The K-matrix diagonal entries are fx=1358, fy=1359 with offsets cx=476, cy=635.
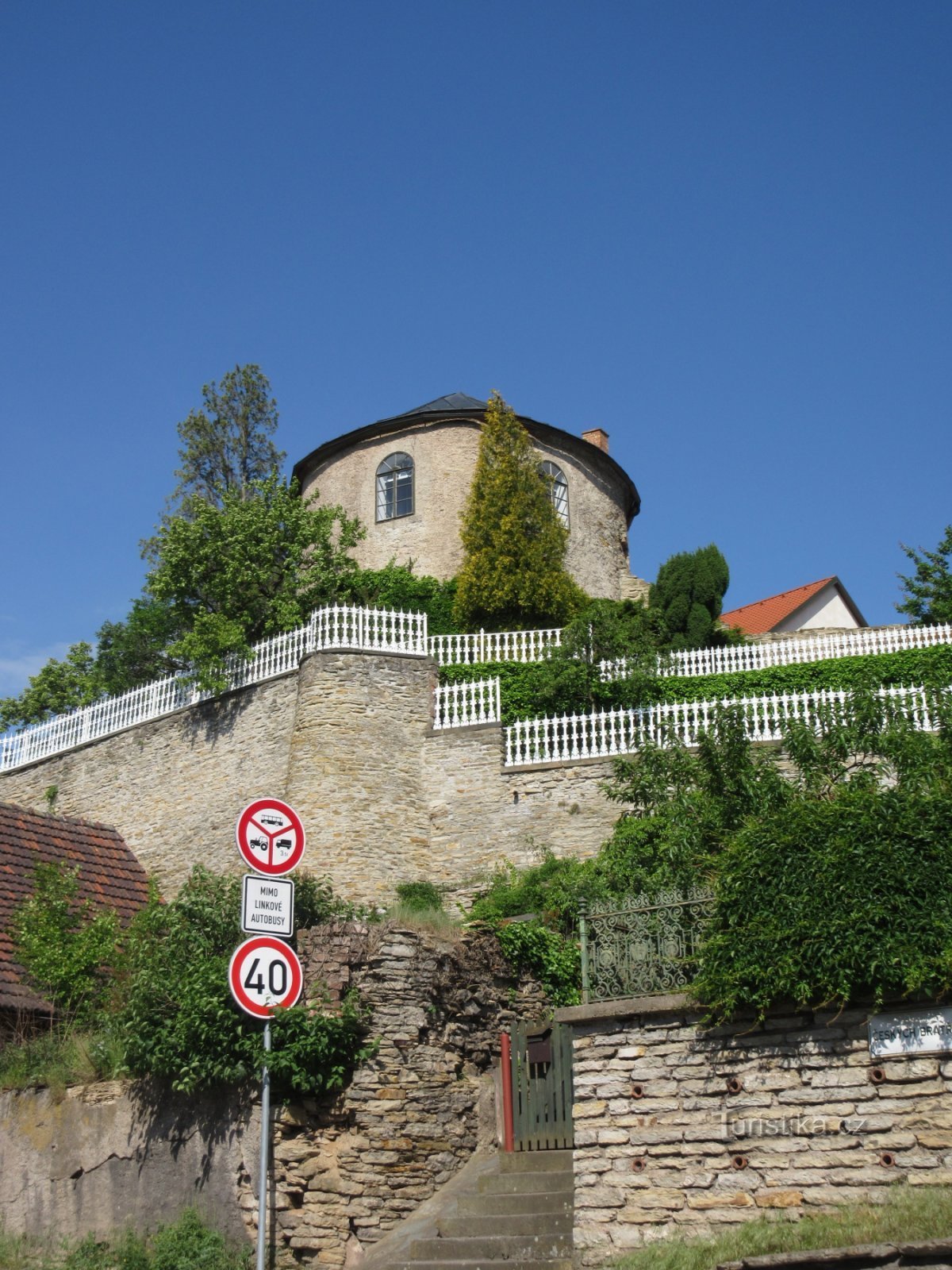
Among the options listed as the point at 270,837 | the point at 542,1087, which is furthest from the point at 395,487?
the point at 270,837

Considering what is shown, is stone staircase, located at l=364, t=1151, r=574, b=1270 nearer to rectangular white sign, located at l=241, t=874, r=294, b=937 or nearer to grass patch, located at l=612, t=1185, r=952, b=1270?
grass patch, located at l=612, t=1185, r=952, b=1270

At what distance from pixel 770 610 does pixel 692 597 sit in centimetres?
797

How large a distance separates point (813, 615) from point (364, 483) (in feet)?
39.5

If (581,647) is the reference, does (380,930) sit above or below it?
below

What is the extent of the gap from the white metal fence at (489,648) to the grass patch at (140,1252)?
11220 millimetres

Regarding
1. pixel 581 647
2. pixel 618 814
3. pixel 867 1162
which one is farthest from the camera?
pixel 581 647

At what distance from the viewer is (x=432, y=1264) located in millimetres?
9914

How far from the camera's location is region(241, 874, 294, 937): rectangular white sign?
→ 923 cm

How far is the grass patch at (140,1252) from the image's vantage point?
34.5 feet

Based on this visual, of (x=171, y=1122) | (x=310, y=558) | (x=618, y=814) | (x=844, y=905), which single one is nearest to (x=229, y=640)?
(x=310, y=558)

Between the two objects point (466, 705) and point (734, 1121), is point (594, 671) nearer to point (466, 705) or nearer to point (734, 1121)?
point (466, 705)

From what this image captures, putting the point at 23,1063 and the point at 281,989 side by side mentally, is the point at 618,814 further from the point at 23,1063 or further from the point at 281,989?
the point at 281,989

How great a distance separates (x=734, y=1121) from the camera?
8773 mm

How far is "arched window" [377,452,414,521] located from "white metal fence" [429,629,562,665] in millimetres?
6228
